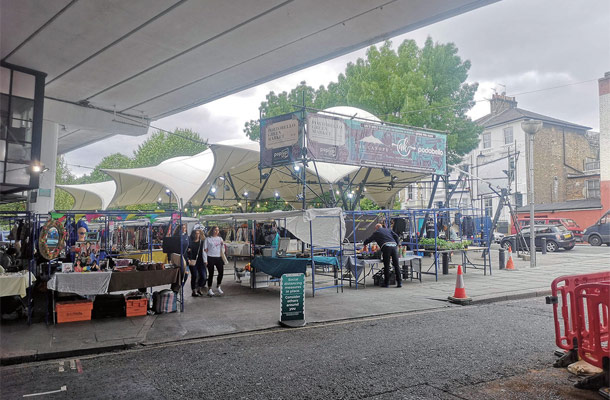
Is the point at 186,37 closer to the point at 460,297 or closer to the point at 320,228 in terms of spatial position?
the point at 320,228

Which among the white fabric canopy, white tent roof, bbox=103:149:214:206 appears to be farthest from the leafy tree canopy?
the white fabric canopy

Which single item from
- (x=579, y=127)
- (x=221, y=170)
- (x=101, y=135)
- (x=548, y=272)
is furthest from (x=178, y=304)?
(x=579, y=127)

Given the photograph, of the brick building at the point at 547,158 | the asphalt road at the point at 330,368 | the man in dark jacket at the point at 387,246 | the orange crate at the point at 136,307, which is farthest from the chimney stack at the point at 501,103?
the orange crate at the point at 136,307

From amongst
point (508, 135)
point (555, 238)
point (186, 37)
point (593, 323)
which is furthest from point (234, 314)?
point (508, 135)

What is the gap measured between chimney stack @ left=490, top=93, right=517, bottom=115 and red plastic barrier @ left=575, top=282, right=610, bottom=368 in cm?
4515

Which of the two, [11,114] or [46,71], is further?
[46,71]

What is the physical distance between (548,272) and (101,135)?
73.1 feet

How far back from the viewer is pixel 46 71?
503 inches

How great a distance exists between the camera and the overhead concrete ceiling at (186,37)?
372 inches

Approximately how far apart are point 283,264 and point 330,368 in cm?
607

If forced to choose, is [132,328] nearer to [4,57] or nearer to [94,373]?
[94,373]

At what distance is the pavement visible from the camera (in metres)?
6.80

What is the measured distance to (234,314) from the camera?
29.9 feet

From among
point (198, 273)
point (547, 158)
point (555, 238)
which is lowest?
point (198, 273)
